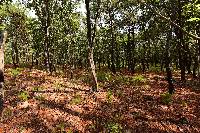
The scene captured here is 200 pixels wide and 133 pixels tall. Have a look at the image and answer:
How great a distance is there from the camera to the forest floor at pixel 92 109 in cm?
1733

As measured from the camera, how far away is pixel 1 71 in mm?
7102

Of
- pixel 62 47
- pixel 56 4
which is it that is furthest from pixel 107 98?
pixel 62 47

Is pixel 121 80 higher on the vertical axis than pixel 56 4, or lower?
lower

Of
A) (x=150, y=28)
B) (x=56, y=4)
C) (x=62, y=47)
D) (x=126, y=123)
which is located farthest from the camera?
(x=62, y=47)

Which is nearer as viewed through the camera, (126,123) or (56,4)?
(126,123)

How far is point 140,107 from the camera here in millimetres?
21125

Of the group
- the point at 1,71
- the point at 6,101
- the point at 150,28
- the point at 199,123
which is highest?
the point at 150,28

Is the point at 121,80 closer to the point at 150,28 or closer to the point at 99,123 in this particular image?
the point at 99,123

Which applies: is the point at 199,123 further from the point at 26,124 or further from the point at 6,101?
the point at 6,101

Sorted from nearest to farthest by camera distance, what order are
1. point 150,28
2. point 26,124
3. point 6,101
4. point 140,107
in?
point 26,124 → point 6,101 → point 140,107 → point 150,28

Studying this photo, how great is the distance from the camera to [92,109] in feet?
65.6

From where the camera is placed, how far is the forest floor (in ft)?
56.9

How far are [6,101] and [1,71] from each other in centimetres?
1327

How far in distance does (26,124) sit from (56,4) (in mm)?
23747
